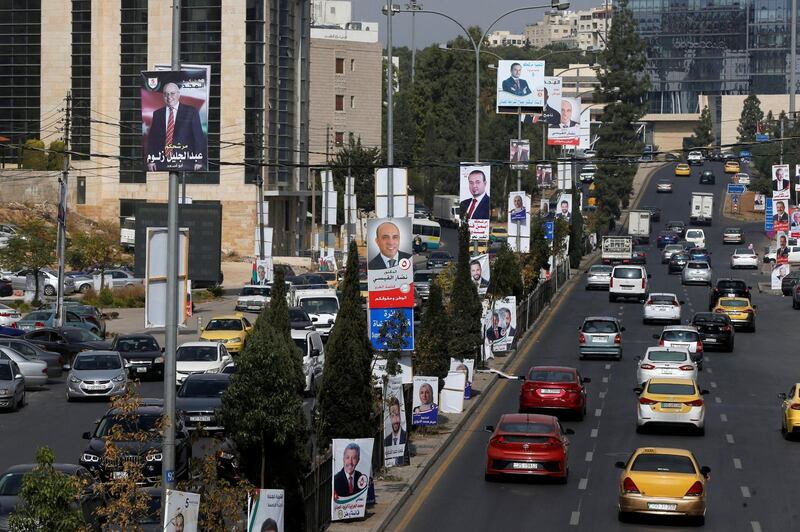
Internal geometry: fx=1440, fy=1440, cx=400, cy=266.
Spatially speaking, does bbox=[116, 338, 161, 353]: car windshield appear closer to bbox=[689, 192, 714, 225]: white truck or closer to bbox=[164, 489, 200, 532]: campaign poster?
bbox=[164, 489, 200, 532]: campaign poster

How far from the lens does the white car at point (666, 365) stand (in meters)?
39.2

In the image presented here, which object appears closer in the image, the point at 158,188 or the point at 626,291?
the point at 626,291

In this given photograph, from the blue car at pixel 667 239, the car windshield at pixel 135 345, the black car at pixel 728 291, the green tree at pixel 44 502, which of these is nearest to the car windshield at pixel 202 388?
the car windshield at pixel 135 345

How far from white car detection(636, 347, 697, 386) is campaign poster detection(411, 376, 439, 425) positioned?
8.66 metres

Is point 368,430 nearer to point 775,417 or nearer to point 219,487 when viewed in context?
point 219,487

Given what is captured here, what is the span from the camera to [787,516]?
24766 millimetres

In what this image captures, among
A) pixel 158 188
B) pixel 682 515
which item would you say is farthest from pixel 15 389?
pixel 158 188

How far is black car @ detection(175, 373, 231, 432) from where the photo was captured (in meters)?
31.9

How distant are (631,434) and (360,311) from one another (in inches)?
411

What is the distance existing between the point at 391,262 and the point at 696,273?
51028 mm

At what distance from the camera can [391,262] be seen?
29828mm

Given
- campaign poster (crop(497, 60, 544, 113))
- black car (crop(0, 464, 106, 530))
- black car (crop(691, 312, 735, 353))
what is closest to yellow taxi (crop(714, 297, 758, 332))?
black car (crop(691, 312, 735, 353))

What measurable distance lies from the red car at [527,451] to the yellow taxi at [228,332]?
20.9 meters

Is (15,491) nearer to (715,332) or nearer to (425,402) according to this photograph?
(425,402)
